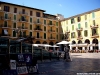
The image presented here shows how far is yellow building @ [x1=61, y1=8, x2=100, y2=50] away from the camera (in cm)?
4484

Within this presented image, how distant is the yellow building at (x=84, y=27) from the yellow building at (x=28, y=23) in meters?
5.45

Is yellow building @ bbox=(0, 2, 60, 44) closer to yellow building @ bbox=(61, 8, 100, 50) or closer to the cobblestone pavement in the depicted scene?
yellow building @ bbox=(61, 8, 100, 50)

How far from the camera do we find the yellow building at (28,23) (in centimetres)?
4387

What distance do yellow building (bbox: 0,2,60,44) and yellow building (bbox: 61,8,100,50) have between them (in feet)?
17.9

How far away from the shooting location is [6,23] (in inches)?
1736

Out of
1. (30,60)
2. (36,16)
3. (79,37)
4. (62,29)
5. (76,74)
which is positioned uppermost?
(36,16)

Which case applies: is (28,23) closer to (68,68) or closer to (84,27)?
(84,27)

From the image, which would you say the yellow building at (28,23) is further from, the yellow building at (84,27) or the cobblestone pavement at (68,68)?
the cobblestone pavement at (68,68)

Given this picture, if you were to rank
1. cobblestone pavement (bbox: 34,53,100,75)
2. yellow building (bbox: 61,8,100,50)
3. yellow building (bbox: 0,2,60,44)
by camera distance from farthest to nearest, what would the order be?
1. yellow building (bbox: 61,8,100,50)
2. yellow building (bbox: 0,2,60,44)
3. cobblestone pavement (bbox: 34,53,100,75)

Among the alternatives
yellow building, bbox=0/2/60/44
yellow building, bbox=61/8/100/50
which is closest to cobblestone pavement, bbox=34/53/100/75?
yellow building, bbox=0/2/60/44

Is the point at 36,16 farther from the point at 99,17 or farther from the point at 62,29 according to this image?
the point at 99,17

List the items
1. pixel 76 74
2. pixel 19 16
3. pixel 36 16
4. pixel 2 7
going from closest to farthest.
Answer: pixel 76 74, pixel 2 7, pixel 19 16, pixel 36 16

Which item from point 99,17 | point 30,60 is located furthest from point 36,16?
point 30,60

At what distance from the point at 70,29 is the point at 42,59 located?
4030 cm
